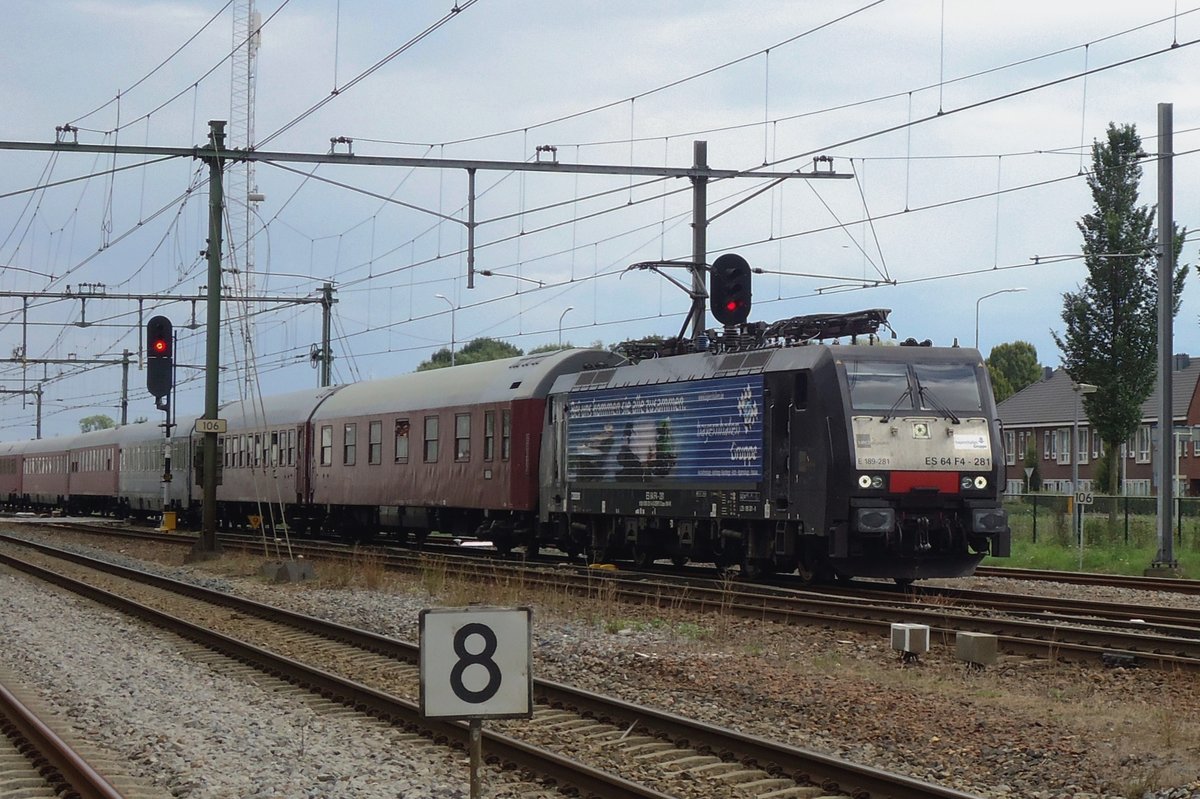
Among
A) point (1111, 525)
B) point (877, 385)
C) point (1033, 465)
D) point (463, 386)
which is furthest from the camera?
point (1033, 465)

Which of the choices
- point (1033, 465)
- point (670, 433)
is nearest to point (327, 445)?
point (670, 433)

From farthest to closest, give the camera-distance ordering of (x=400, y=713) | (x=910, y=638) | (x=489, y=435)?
(x=489, y=435) → (x=910, y=638) → (x=400, y=713)

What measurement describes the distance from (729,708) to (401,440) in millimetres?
21172

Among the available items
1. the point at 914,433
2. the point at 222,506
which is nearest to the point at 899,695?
the point at 914,433

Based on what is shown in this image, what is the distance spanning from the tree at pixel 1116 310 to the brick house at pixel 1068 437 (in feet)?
63.7

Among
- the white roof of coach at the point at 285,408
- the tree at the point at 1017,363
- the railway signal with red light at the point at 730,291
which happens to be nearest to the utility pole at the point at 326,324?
the white roof of coach at the point at 285,408

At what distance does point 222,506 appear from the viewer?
44.4m

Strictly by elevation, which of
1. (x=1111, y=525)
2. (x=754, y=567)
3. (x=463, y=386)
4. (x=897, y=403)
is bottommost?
(x=754, y=567)

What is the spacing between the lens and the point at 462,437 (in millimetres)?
28844

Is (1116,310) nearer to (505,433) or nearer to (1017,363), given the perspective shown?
(505,433)

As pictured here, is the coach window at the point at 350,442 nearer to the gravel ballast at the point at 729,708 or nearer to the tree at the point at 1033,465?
the gravel ballast at the point at 729,708

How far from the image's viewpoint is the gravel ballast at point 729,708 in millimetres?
8836

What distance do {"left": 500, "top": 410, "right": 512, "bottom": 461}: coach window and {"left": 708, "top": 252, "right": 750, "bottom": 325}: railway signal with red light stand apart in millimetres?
6303

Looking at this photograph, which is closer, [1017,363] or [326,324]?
[326,324]
